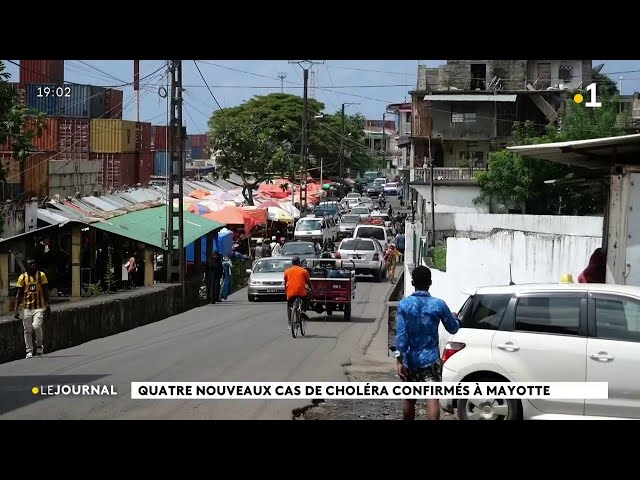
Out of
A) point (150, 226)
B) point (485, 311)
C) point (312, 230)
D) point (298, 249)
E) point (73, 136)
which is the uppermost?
point (73, 136)

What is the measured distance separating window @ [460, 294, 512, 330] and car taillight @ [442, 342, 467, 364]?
18 cm

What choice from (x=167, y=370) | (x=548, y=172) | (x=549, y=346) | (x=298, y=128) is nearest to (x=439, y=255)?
(x=548, y=172)

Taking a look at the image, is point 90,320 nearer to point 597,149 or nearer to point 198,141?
point 597,149

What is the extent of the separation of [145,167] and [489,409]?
2840 centimetres

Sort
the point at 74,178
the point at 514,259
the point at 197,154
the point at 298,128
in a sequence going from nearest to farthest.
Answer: the point at 514,259 → the point at 298,128 → the point at 74,178 → the point at 197,154

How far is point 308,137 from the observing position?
19594 mm

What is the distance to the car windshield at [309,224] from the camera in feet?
129

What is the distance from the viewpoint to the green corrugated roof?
19747 mm

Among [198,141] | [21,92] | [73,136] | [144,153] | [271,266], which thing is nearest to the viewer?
[21,92]

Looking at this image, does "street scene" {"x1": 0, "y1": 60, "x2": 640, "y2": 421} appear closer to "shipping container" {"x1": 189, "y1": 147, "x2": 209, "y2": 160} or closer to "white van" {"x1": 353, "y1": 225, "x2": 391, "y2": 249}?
"white van" {"x1": 353, "y1": 225, "x2": 391, "y2": 249}

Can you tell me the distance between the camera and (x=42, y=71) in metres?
10.8
